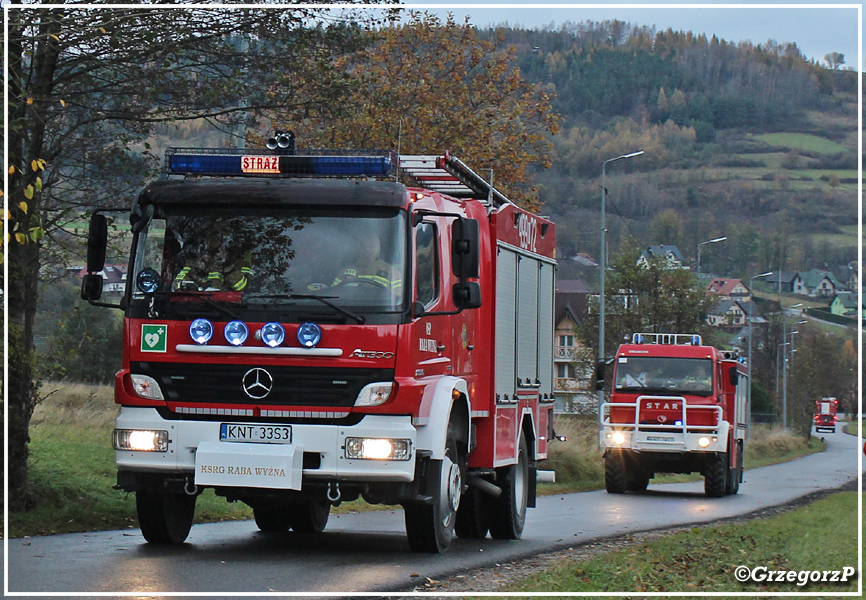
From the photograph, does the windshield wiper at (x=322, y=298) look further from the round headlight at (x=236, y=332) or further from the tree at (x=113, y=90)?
the tree at (x=113, y=90)

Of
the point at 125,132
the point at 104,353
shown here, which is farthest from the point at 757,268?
the point at 125,132

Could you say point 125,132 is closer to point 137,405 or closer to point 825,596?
point 137,405

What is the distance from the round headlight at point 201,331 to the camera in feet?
31.3

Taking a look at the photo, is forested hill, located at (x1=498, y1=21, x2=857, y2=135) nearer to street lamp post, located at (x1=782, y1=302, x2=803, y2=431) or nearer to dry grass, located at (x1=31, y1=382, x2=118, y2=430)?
street lamp post, located at (x1=782, y1=302, x2=803, y2=431)

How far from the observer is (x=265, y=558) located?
10.1m

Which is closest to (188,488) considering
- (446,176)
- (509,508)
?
(446,176)

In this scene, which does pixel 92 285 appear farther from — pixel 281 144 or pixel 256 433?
pixel 281 144

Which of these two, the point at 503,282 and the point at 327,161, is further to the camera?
the point at 503,282

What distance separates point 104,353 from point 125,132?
2399 cm

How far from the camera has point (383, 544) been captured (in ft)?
38.4

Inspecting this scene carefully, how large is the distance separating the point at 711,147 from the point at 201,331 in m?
88.0

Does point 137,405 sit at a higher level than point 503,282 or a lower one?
lower

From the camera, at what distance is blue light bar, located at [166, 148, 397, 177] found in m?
10.1

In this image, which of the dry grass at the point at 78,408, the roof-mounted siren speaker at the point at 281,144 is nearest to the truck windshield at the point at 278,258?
the roof-mounted siren speaker at the point at 281,144
